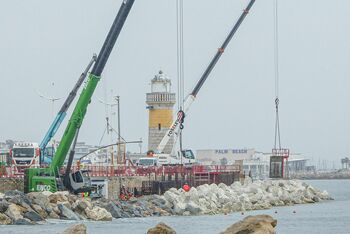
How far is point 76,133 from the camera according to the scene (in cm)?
5709

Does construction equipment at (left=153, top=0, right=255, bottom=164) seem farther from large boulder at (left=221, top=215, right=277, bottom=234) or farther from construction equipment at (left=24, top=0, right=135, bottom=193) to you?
large boulder at (left=221, top=215, right=277, bottom=234)

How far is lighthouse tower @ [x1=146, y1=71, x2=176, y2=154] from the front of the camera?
9056cm

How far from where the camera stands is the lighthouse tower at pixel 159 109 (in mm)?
90562

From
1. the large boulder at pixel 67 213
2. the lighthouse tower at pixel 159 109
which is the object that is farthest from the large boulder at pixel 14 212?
the lighthouse tower at pixel 159 109

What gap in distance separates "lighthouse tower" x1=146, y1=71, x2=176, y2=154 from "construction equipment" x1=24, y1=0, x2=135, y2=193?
104 ft

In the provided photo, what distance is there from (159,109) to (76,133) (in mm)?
35426

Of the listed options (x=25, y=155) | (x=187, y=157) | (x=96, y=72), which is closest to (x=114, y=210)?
(x=96, y=72)

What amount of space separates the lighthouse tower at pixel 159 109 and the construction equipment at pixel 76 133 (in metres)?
31.7

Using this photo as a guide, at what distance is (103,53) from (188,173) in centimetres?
1623

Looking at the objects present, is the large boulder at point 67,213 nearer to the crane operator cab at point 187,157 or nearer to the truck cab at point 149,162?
the truck cab at point 149,162

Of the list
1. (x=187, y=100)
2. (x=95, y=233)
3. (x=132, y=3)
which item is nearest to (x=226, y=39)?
(x=187, y=100)

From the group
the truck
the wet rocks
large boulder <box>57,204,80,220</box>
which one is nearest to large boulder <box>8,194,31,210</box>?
large boulder <box>57,204,80,220</box>

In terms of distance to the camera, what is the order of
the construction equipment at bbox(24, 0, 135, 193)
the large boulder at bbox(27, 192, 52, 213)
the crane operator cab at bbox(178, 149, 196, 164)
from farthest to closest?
the crane operator cab at bbox(178, 149, 196, 164) → the construction equipment at bbox(24, 0, 135, 193) → the large boulder at bbox(27, 192, 52, 213)

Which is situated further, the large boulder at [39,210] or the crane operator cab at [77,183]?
the crane operator cab at [77,183]
